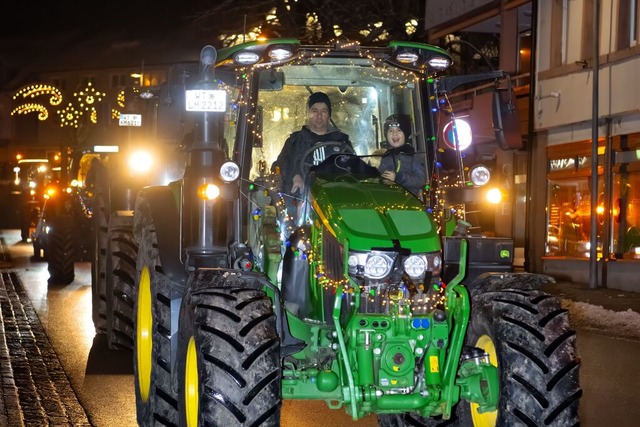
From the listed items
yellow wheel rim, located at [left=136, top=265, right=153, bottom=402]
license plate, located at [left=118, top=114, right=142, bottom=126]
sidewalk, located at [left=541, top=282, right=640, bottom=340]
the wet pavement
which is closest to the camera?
yellow wheel rim, located at [left=136, top=265, right=153, bottom=402]

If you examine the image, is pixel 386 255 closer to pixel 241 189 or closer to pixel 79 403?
pixel 241 189

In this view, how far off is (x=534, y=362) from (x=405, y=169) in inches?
87.1

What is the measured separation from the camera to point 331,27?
105 feet

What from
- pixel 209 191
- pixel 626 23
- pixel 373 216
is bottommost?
pixel 373 216

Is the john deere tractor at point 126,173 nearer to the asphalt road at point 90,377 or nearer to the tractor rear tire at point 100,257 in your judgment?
the tractor rear tire at point 100,257

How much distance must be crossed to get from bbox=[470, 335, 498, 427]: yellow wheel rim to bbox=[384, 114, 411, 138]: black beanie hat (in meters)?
2.11

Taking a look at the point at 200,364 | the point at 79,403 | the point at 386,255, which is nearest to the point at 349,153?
the point at 386,255

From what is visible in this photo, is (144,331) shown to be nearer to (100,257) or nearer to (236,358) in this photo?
(236,358)

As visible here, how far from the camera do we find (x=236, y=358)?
21.5 feet

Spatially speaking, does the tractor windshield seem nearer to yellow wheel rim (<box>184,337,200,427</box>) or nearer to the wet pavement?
yellow wheel rim (<box>184,337,200,427</box>)

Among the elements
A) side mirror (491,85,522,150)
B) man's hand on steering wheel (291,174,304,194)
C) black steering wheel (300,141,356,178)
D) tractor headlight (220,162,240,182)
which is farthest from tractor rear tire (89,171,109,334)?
side mirror (491,85,522,150)

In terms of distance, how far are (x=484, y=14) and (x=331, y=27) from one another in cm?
411

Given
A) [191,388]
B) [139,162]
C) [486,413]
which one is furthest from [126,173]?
[486,413]

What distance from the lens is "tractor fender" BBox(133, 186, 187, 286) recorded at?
8.47 meters
